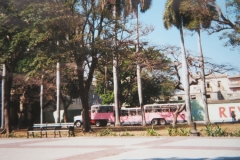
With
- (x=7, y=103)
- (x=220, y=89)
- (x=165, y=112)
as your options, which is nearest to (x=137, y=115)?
(x=165, y=112)

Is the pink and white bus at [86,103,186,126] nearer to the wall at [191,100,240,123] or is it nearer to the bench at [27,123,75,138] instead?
the wall at [191,100,240,123]

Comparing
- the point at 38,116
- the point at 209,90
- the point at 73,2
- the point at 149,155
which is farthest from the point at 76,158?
the point at 209,90

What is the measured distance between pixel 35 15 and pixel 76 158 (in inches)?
484

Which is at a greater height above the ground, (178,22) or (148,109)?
(178,22)

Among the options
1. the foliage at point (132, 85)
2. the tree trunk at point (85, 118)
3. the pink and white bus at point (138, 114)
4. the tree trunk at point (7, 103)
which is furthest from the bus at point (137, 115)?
the tree trunk at point (7, 103)

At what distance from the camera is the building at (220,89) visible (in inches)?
2197

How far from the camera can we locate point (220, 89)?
208 feet

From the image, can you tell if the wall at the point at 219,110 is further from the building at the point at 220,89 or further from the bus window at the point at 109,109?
the building at the point at 220,89

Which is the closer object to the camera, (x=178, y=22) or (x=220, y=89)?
(x=178, y=22)

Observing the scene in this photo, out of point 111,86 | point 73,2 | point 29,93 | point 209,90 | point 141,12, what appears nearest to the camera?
point 73,2

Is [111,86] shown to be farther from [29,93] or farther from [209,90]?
[209,90]

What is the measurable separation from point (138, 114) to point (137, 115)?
0.56 feet

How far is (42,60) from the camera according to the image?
62.2 ft

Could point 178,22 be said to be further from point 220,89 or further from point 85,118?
point 220,89
